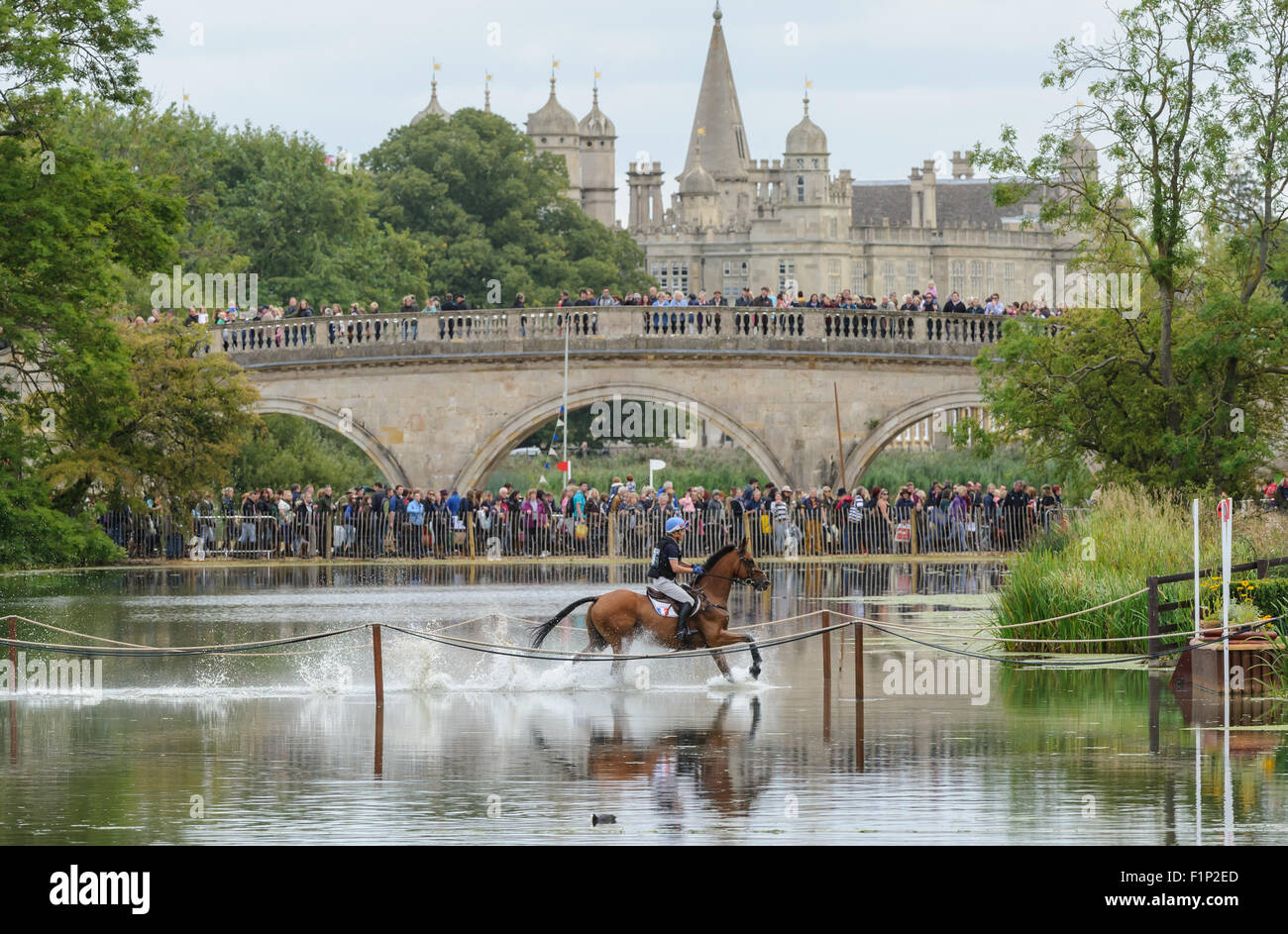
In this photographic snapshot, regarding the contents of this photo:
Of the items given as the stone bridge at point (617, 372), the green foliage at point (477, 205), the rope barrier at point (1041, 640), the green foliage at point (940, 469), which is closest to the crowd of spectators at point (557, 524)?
the stone bridge at point (617, 372)

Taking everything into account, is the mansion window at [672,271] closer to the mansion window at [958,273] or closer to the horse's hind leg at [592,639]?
the mansion window at [958,273]

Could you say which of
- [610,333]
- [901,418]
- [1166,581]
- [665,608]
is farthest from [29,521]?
[901,418]

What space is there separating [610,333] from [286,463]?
9.67 m

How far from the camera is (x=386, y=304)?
6650 centimetres

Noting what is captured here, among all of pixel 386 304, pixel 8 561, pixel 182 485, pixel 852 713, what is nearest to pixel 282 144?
pixel 386 304

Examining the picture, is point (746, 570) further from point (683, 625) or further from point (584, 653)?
point (584, 653)

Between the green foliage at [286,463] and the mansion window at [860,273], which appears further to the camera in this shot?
the mansion window at [860,273]

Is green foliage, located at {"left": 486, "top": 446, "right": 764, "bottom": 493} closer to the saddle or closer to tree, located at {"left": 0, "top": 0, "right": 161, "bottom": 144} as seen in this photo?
tree, located at {"left": 0, "top": 0, "right": 161, "bottom": 144}

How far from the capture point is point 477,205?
83.3 meters

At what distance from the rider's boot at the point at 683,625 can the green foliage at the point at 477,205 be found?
59.2 meters

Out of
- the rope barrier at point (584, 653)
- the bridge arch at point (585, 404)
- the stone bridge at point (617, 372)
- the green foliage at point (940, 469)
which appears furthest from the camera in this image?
the green foliage at point (940, 469)

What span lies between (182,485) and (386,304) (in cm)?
2713

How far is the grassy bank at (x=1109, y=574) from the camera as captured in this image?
2117cm
